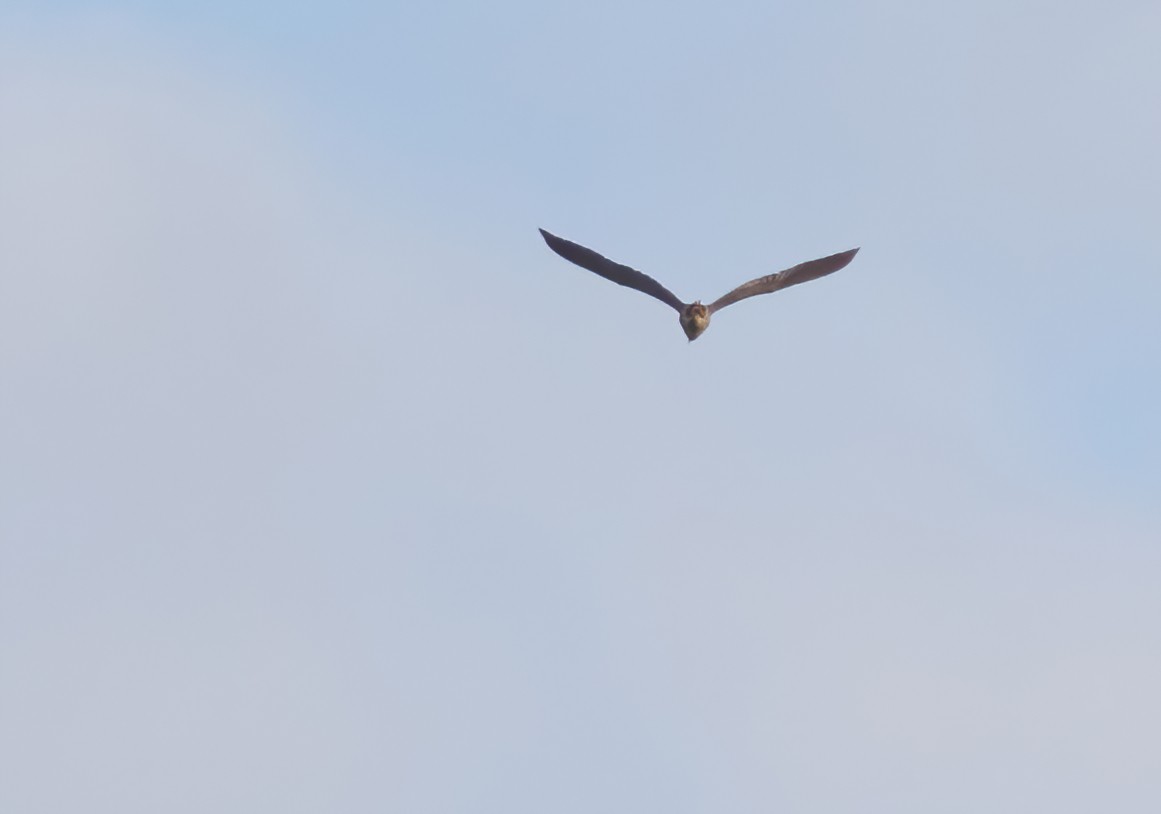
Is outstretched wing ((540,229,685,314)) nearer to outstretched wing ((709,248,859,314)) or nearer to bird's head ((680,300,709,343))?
bird's head ((680,300,709,343))

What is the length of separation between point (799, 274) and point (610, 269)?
3.88 meters

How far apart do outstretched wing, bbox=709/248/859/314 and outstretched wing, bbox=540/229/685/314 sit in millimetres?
1390

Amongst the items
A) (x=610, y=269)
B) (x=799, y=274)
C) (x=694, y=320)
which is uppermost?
(x=799, y=274)

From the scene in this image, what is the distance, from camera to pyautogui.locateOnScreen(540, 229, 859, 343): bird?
31031mm

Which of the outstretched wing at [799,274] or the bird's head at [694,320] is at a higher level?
the outstretched wing at [799,274]

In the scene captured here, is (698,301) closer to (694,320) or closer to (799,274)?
(694,320)

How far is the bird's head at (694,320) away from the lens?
101 ft

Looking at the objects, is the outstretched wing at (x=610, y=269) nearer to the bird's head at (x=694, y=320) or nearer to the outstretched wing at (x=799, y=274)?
the bird's head at (x=694, y=320)

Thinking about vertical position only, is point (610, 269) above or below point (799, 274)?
below

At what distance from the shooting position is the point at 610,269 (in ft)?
103

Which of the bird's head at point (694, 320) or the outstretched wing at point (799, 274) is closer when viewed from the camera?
the bird's head at point (694, 320)

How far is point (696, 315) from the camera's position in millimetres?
30969

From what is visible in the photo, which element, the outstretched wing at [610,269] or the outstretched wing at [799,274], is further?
the outstretched wing at [799,274]

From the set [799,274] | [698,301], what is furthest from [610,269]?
[799,274]
